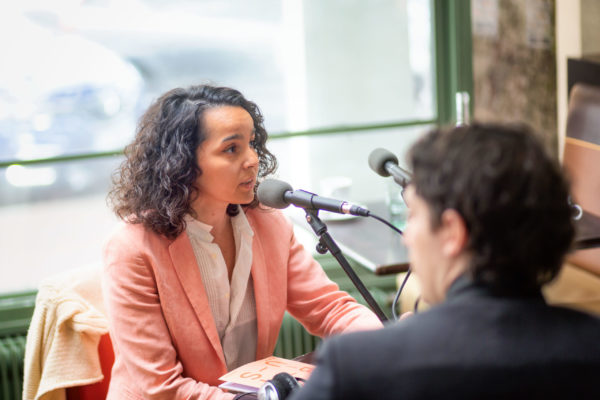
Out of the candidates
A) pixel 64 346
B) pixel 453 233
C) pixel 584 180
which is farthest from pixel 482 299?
pixel 584 180

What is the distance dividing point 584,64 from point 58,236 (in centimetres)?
239

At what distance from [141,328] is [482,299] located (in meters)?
0.99

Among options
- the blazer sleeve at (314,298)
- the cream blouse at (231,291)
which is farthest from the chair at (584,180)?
the cream blouse at (231,291)

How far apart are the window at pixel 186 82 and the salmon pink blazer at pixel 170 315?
52.2 inches

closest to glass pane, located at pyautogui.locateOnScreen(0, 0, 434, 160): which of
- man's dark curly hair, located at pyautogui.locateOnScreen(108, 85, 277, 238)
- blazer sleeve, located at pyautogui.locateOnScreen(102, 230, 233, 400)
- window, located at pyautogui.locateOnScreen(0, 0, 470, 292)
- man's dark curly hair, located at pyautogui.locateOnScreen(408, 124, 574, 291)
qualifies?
window, located at pyautogui.locateOnScreen(0, 0, 470, 292)

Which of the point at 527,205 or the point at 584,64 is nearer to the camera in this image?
the point at 527,205

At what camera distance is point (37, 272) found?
294cm

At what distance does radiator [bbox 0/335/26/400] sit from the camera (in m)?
2.68

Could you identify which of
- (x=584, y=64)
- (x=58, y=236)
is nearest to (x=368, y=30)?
(x=584, y=64)

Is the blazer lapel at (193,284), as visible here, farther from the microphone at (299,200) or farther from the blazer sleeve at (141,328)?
the microphone at (299,200)

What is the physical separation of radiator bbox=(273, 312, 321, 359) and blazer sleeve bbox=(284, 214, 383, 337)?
1000 millimetres

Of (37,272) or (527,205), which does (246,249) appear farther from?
(37,272)

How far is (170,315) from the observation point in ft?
5.60

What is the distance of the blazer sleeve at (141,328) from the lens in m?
1.63
